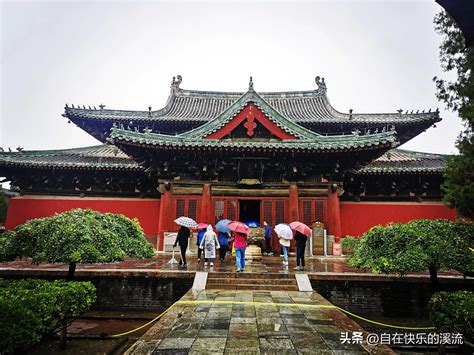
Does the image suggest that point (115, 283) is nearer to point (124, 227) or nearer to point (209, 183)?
point (124, 227)

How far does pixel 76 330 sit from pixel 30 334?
364 cm

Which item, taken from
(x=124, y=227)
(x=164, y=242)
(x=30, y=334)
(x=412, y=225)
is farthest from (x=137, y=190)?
(x=412, y=225)

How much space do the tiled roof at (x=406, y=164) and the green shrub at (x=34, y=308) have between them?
538 inches

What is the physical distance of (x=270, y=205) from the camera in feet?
47.7

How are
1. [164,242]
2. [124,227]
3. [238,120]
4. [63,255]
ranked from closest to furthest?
[63,255], [124,227], [164,242], [238,120]

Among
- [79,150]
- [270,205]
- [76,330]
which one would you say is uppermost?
[79,150]

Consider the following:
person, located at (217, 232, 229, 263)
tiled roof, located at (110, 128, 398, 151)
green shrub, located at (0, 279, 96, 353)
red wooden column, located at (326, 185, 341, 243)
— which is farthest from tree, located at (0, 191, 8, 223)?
red wooden column, located at (326, 185, 341, 243)

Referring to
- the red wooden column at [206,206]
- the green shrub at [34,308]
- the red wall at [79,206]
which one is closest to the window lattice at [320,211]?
the red wooden column at [206,206]

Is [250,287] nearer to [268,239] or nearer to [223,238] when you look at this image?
[223,238]

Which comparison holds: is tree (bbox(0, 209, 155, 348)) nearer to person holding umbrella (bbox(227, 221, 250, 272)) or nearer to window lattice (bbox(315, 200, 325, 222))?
person holding umbrella (bbox(227, 221, 250, 272))

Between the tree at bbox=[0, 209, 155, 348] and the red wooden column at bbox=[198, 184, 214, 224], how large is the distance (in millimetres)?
7240

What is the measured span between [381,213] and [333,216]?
352cm

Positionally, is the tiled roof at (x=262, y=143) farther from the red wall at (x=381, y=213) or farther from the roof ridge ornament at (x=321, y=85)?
the roof ridge ornament at (x=321, y=85)

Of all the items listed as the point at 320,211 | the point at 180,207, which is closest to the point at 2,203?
the point at 180,207
